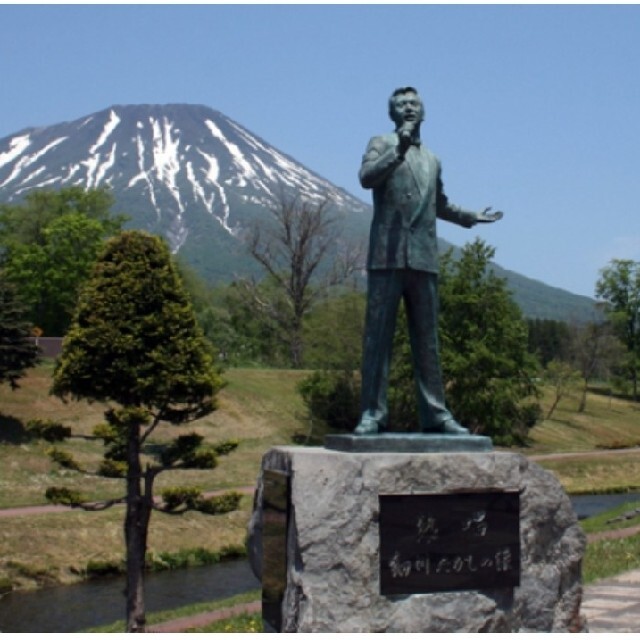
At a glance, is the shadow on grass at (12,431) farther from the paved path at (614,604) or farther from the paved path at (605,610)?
the paved path at (614,604)

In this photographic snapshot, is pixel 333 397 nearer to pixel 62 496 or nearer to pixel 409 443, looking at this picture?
pixel 62 496

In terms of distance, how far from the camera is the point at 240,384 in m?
45.0

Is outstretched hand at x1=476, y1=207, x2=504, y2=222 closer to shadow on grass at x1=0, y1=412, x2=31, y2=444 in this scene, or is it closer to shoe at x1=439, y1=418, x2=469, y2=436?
shoe at x1=439, y1=418, x2=469, y2=436

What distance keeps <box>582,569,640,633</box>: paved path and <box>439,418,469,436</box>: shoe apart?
235 cm

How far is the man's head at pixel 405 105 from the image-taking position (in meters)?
8.45

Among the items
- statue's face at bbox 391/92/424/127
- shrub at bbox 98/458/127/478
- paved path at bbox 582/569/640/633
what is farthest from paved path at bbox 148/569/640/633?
statue's face at bbox 391/92/424/127

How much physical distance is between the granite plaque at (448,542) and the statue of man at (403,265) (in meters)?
0.69

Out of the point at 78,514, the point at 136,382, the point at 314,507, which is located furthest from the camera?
the point at 78,514

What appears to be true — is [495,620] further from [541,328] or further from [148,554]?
[541,328]

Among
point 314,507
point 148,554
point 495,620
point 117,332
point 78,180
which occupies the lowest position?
point 148,554

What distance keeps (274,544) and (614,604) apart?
4.47 m

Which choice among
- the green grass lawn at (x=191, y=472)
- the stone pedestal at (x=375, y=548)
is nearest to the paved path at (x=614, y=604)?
the green grass lawn at (x=191, y=472)

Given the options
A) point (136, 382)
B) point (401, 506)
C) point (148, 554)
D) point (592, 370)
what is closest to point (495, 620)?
point (401, 506)

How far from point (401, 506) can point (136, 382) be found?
11.2 meters
